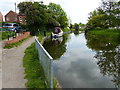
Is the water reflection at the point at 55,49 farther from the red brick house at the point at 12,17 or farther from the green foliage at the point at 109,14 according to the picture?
the red brick house at the point at 12,17

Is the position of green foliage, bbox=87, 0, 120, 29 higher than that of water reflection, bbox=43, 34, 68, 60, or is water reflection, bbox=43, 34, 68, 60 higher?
green foliage, bbox=87, 0, 120, 29

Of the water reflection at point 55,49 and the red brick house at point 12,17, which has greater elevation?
the red brick house at point 12,17

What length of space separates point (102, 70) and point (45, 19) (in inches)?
1048

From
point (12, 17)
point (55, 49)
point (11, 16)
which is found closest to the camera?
point (55, 49)

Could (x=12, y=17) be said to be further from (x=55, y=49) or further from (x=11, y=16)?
(x=55, y=49)

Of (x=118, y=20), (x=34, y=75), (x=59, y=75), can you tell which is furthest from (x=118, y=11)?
(x=34, y=75)

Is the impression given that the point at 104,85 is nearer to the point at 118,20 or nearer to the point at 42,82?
the point at 42,82

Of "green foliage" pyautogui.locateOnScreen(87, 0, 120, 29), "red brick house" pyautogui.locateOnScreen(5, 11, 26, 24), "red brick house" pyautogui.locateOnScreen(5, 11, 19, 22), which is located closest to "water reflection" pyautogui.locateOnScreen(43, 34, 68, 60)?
"green foliage" pyautogui.locateOnScreen(87, 0, 120, 29)

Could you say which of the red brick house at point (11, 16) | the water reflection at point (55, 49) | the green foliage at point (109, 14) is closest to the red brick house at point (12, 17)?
the red brick house at point (11, 16)

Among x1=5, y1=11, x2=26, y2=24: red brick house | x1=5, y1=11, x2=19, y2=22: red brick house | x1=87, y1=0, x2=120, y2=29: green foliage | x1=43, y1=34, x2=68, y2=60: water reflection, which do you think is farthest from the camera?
x1=5, y1=11, x2=19, y2=22: red brick house

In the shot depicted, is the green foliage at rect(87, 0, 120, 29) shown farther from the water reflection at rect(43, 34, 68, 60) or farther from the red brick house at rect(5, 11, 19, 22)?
the red brick house at rect(5, 11, 19, 22)

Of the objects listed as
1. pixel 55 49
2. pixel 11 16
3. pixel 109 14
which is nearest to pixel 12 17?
pixel 11 16

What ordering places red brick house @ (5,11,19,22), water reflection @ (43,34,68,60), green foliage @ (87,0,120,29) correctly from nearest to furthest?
water reflection @ (43,34,68,60) < green foliage @ (87,0,120,29) < red brick house @ (5,11,19,22)

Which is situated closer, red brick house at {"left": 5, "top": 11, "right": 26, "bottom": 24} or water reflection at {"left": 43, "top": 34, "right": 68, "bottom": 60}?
water reflection at {"left": 43, "top": 34, "right": 68, "bottom": 60}
